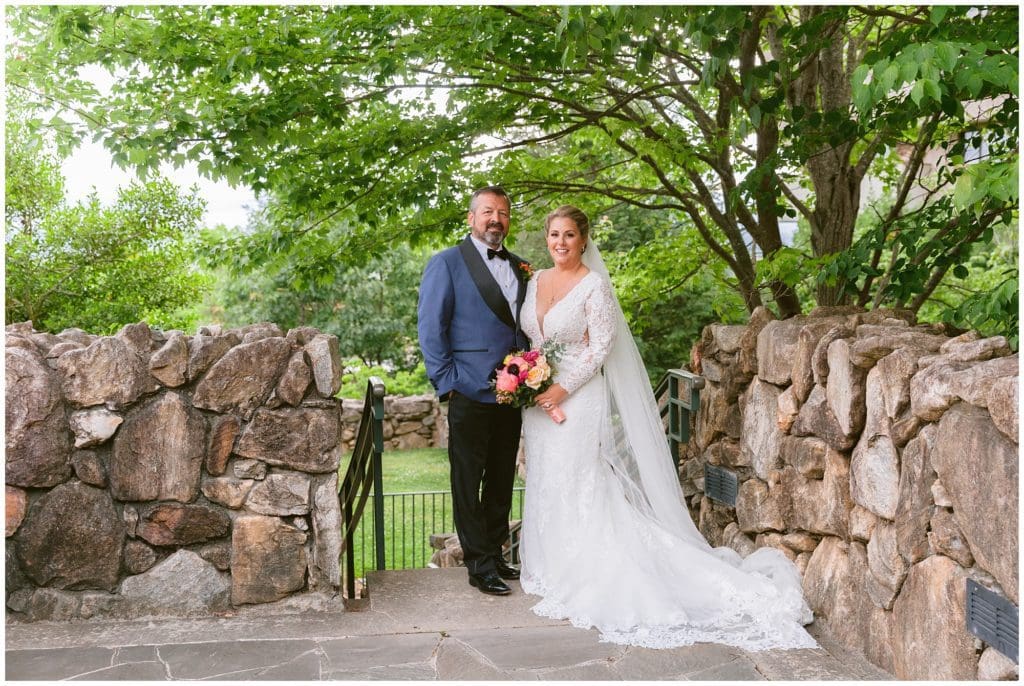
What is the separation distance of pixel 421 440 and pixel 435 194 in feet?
30.8

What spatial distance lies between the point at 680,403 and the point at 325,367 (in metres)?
2.15

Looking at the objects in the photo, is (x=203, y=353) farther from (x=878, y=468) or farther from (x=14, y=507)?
(x=878, y=468)

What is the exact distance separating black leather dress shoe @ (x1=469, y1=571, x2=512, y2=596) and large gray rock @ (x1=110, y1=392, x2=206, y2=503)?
139 cm

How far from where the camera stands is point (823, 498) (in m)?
3.70

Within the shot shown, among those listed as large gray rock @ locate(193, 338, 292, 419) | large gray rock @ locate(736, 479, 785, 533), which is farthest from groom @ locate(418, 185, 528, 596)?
large gray rock @ locate(736, 479, 785, 533)

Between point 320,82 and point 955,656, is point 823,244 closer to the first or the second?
point 320,82

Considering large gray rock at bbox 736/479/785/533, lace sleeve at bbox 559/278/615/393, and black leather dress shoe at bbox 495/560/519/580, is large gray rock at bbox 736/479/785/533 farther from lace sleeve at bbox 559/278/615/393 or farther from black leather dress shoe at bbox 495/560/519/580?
black leather dress shoe at bbox 495/560/519/580

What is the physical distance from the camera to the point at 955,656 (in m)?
2.74

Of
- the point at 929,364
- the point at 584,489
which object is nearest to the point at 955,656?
the point at 929,364

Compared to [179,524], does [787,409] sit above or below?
above

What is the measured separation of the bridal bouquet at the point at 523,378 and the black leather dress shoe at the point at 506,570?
2.79 feet

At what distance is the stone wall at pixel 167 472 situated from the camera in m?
3.66

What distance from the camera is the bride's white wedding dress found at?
3.67 metres

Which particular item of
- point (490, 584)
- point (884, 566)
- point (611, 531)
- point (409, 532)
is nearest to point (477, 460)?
point (490, 584)
